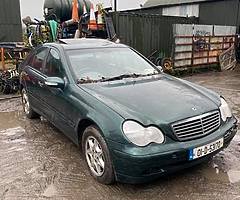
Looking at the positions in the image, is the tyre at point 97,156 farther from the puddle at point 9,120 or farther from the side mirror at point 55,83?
the puddle at point 9,120

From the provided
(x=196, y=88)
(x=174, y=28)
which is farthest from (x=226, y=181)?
(x=174, y=28)

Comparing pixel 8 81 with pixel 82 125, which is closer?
pixel 82 125

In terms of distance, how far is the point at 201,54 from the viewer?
39.2 feet

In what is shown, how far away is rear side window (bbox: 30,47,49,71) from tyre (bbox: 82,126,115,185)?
1.84m

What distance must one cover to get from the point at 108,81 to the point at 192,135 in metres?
1.34

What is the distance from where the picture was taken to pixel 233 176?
327cm

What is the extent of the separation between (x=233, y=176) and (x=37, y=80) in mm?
3137

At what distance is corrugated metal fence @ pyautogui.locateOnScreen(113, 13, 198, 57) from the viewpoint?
10.6 meters

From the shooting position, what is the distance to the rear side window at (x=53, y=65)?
3.97 meters

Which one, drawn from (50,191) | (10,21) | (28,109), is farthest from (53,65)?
(10,21)

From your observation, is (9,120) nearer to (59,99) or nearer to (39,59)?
(39,59)

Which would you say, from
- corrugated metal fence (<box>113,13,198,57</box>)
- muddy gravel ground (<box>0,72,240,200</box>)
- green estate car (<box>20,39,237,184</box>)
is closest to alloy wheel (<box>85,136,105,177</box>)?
green estate car (<box>20,39,237,184</box>)

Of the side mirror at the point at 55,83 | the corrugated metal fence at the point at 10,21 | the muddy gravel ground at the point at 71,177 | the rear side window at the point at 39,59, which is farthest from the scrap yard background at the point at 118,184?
the corrugated metal fence at the point at 10,21

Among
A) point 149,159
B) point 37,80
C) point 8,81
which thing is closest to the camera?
point 149,159
